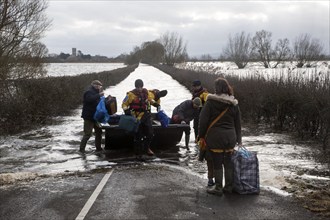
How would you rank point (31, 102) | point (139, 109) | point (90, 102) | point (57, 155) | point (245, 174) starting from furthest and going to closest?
1. point (31, 102)
2. point (57, 155)
3. point (90, 102)
4. point (139, 109)
5. point (245, 174)

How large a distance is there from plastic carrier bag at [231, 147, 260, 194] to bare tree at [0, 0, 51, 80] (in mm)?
15405

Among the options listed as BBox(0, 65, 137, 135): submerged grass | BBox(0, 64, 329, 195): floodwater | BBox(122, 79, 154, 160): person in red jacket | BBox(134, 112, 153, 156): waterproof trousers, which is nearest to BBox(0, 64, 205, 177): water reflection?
BBox(0, 64, 329, 195): floodwater

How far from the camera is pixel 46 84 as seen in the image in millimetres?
18172

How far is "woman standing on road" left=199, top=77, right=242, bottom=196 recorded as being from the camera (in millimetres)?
6797

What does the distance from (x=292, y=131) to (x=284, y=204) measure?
8.16m

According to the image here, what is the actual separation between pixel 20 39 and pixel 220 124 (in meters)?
18.1

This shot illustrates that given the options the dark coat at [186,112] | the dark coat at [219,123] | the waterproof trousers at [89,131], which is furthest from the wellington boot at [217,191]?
the waterproof trousers at [89,131]

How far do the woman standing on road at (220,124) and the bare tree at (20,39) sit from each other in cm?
1516

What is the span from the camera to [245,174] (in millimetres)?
7016

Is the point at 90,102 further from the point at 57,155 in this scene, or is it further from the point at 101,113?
the point at 57,155

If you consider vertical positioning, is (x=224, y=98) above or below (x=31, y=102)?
above

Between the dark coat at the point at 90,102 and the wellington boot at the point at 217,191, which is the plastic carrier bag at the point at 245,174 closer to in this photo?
the wellington boot at the point at 217,191

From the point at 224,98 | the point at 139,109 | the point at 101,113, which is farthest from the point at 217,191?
the point at 101,113

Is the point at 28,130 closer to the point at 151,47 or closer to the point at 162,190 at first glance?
the point at 162,190
